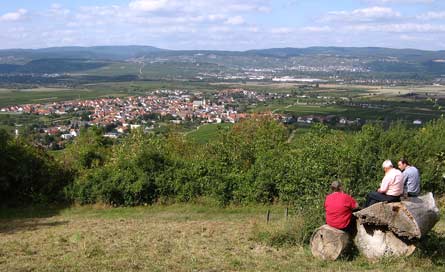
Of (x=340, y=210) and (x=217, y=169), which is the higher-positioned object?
(x=340, y=210)

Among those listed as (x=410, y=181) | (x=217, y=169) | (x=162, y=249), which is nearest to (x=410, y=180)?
(x=410, y=181)

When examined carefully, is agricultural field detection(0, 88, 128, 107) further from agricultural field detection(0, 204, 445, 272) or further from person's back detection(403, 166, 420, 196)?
person's back detection(403, 166, 420, 196)

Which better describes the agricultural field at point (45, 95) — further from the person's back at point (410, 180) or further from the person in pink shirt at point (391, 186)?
the person in pink shirt at point (391, 186)

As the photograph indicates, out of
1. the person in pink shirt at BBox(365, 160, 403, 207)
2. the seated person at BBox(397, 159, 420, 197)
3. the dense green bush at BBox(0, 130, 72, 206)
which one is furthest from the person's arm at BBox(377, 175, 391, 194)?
the dense green bush at BBox(0, 130, 72, 206)

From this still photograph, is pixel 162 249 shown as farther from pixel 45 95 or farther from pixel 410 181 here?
pixel 45 95

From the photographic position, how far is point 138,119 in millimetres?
78000

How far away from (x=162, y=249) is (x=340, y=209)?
4.20 m

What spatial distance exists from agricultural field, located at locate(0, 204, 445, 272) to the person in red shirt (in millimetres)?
748

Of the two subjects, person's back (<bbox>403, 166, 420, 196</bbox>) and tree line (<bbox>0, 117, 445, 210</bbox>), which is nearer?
person's back (<bbox>403, 166, 420, 196</bbox>)

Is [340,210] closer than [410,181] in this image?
Yes

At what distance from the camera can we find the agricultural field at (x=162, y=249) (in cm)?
988

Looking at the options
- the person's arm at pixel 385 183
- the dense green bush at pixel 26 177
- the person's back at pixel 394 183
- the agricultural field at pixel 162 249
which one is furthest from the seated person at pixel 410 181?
the dense green bush at pixel 26 177

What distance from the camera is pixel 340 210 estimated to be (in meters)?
10.6

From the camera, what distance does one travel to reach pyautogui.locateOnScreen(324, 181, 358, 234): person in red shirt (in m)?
10.6
